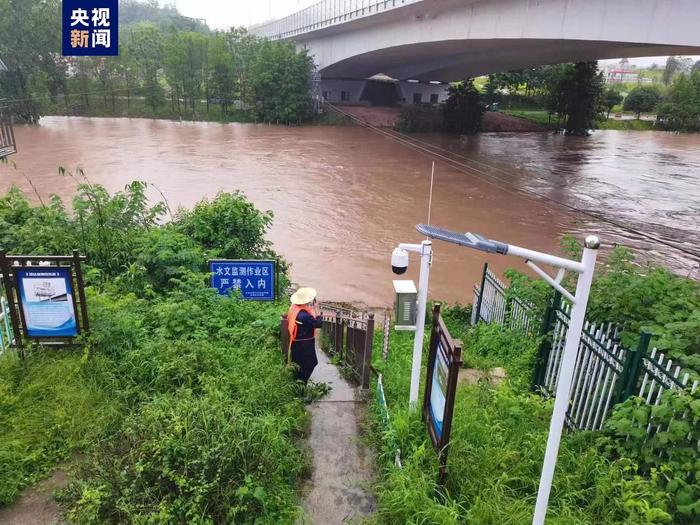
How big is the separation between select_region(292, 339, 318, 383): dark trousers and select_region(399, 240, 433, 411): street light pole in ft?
3.64

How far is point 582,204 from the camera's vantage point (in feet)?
58.0

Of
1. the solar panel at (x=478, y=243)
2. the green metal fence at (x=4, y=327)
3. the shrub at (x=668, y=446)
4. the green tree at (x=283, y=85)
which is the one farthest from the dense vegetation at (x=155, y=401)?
the green tree at (x=283, y=85)

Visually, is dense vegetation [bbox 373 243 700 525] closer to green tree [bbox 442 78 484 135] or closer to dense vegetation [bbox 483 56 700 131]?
green tree [bbox 442 78 484 135]

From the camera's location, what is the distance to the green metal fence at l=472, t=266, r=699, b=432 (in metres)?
3.82

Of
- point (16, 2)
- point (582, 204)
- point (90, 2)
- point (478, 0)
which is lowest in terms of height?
point (582, 204)

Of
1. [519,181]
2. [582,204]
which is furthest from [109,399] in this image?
[519,181]

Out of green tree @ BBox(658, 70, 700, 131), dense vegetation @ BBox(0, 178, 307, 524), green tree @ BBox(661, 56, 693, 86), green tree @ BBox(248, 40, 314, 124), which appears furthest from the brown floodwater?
green tree @ BBox(661, 56, 693, 86)

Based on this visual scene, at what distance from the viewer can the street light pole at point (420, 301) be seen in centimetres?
395

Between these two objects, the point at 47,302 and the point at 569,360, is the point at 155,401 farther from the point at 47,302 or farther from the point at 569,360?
the point at 569,360

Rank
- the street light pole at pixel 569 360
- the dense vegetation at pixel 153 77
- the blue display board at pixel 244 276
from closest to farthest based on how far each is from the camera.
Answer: the street light pole at pixel 569 360 < the blue display board at pixel 244 276 < the dense vegetation at pixel 153 77

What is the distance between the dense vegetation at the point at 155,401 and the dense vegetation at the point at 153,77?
3076 cm

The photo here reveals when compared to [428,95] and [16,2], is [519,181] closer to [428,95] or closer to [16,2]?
[428,95]

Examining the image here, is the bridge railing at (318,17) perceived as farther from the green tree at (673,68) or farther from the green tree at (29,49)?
the green tree at (673,68)

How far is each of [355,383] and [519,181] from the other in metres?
17.5
